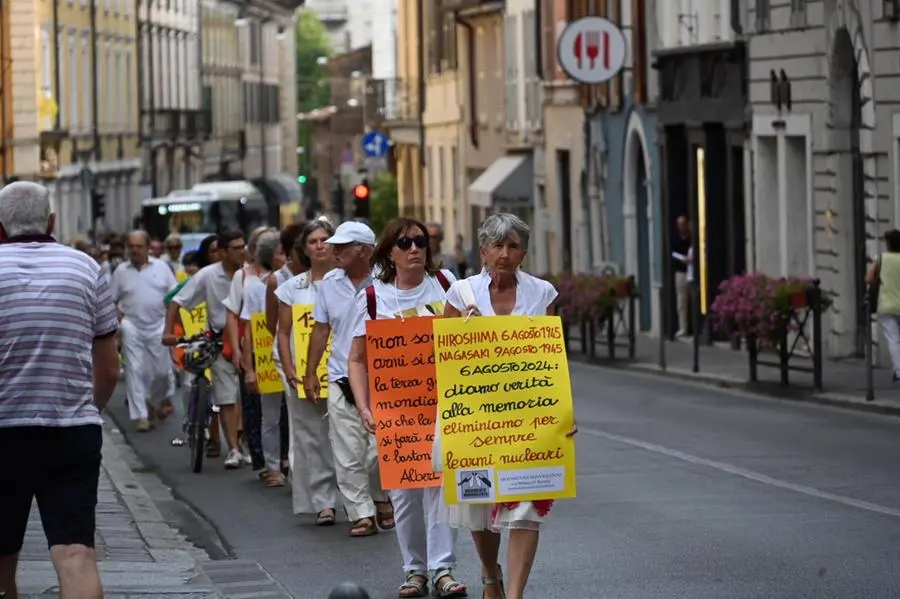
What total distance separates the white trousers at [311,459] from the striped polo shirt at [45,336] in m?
6.30

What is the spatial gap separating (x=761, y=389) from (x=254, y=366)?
406 inches

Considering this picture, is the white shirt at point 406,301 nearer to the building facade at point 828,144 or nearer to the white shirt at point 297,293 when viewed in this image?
the white shirt at point 297,293

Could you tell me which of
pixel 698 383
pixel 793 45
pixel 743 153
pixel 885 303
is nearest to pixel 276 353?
pixel 885 303

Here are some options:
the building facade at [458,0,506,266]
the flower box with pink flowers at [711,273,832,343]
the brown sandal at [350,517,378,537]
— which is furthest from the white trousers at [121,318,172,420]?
the building facade at [458,0,506,266]

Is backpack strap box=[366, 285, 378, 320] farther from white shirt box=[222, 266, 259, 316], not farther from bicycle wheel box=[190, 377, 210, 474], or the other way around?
bicycle wheel box=[190, 377, 210, 474]

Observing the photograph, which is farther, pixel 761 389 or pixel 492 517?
pixel 761 389

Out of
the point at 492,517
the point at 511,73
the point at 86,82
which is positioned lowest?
the point at 492,517

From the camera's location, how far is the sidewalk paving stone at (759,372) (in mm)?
24969

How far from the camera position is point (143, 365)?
25.1 metres

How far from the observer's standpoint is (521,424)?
10484 millimetres

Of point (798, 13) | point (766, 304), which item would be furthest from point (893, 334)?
point (798, 13)

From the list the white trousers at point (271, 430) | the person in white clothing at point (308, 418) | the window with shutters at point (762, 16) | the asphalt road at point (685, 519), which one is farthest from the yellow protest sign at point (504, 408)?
the window with shutters at point (762, 16)

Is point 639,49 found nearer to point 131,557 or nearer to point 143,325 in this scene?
point 143,325

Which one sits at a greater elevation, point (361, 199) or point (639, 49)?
point (639, 49)
